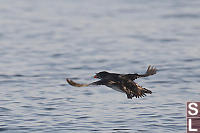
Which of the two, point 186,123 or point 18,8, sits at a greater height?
point 18,8

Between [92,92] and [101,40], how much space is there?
7.08 m

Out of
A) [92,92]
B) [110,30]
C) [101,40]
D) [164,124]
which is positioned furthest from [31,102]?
[110,30]

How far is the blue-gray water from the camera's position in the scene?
41.9 feet

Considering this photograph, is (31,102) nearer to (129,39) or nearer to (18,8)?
(129,39)

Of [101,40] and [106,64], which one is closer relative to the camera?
[106,64]

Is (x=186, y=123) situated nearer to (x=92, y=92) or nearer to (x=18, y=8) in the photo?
(x=92, y=92)

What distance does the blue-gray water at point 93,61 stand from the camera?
12.8m

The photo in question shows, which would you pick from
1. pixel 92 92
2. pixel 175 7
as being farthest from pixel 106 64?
pixel 175 7

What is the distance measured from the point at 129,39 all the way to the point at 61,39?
250 cm

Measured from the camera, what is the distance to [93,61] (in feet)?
63.2

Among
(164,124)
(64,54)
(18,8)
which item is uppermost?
(18,8)

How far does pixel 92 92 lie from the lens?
15273mm

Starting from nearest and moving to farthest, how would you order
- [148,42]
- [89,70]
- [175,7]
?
1. [89,70]
2. [148,42]
3. [175,7]

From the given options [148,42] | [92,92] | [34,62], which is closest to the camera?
[92,92]
